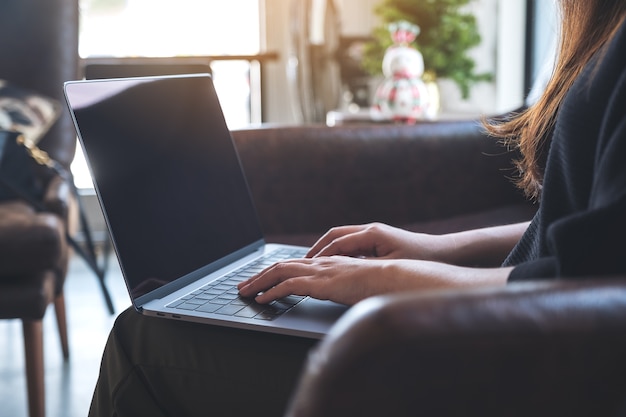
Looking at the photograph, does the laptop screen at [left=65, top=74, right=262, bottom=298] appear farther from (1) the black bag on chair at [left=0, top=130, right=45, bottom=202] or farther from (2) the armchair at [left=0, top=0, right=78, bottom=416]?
(1) the black bag on chair at [left=0, top=130, right=45, bottom=202]

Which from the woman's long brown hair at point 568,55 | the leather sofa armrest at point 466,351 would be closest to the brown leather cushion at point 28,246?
the woman's long brown hair at point 568,55

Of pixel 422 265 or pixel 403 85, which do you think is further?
pixel 403 85

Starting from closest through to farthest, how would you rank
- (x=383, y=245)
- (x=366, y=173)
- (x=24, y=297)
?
(x=383, y=245)
(x=24, y=297)
(x=366, y=173)

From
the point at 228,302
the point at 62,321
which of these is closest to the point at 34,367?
the point at 62,321

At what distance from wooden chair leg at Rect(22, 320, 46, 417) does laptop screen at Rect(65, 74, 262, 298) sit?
2.30 feet

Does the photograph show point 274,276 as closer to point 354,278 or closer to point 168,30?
point 354,278

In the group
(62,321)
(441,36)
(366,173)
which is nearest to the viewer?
(366,173)

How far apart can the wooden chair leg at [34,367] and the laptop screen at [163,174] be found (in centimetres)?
70

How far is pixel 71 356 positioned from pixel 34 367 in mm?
607

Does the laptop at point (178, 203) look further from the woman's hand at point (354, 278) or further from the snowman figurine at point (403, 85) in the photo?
the snowman figurine at point (403, 85)

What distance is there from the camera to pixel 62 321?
209 centimetres

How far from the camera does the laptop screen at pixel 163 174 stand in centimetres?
84

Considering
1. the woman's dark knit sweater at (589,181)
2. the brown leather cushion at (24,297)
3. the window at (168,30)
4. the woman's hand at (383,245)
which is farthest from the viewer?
the window at (168,30)

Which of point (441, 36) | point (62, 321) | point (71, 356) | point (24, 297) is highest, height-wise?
point (441, 36)
